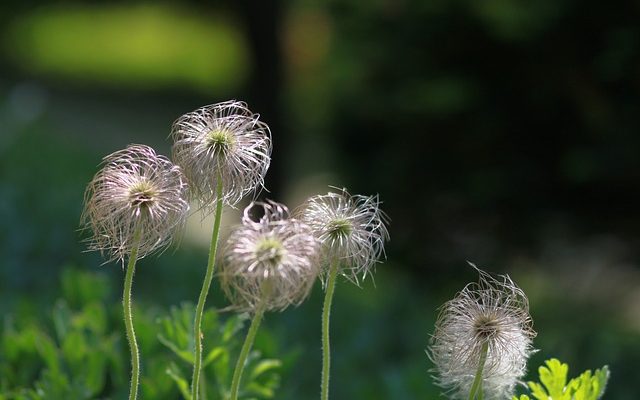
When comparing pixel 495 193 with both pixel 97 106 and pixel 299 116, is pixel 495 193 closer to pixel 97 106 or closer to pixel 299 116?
pixel 299 116

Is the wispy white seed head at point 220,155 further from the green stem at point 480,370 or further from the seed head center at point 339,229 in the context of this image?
the green stem at point 480,370

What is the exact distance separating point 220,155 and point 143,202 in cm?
14

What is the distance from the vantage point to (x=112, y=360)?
254 centimetres

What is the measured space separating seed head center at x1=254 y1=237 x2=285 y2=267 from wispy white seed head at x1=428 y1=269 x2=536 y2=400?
30 centimetres

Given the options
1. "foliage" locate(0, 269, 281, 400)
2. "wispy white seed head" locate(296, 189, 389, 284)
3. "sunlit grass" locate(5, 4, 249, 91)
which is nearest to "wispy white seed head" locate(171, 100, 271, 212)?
"wispy white seed head" locate(296, 189, 389, 284)

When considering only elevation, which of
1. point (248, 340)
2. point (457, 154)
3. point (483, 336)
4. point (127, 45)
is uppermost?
point (127, 45)

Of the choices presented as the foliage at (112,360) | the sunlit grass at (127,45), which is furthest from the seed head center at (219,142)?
the sunlit grass at (127,45)

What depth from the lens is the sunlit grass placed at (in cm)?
2292

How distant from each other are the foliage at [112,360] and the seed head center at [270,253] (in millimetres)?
577

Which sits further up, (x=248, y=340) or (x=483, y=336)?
(x=483, y=336)

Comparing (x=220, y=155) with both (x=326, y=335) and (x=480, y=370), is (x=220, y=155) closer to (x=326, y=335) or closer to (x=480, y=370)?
(x=326, y=335)

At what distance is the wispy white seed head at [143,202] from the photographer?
1651mm

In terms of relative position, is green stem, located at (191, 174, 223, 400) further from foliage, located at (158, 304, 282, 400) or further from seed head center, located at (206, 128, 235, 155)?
foliage, located at (158, 304, 282, 400)

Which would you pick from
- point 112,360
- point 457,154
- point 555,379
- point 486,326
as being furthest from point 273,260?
point 457,154
